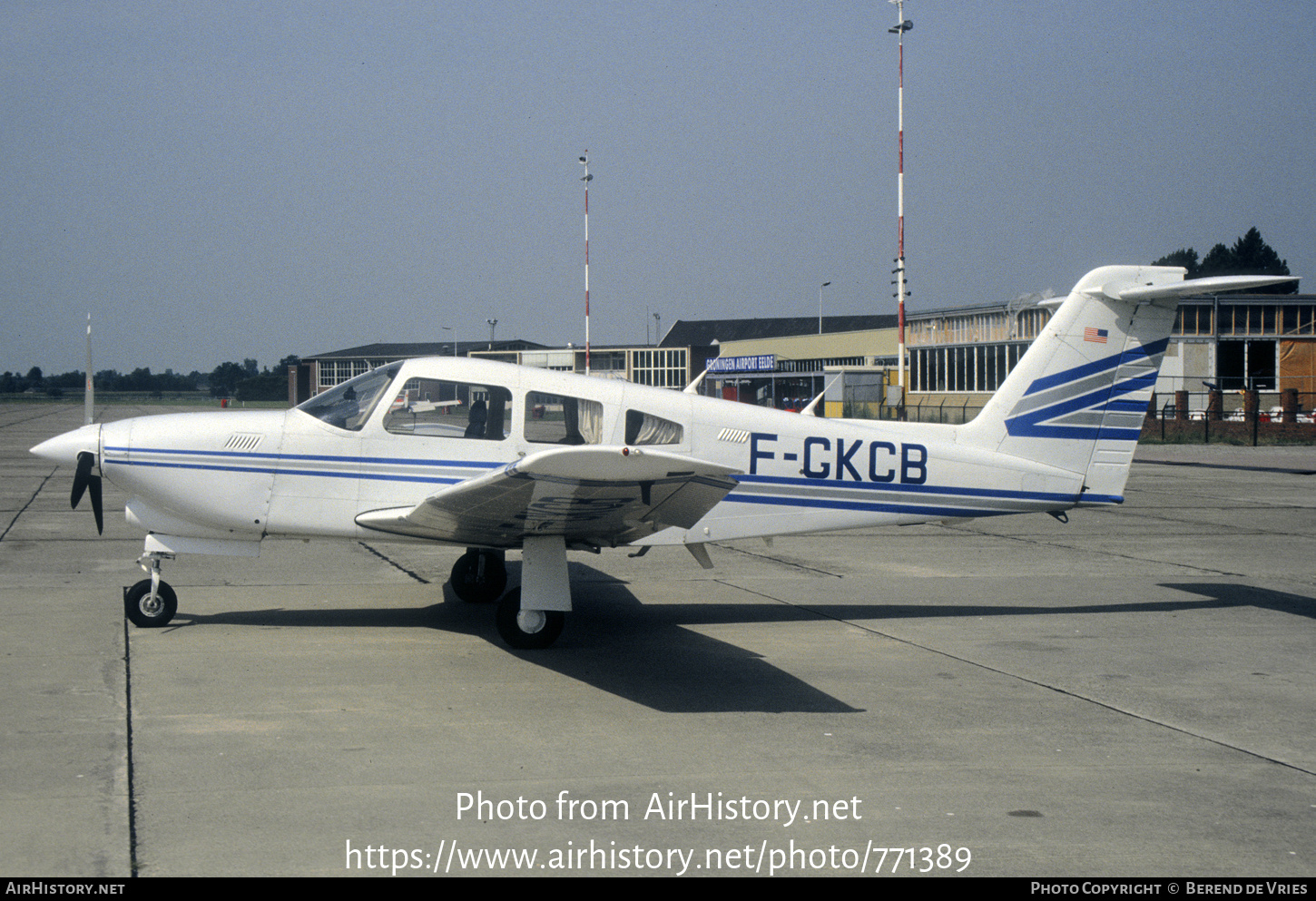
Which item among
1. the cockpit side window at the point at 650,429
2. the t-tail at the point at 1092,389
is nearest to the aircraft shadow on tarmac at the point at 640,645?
the cockpit side window at the point at 650,429

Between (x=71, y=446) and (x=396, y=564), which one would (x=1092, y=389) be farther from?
(x=71, y=446)

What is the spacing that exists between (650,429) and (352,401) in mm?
2256

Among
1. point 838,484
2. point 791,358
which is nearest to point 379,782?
point 838,484

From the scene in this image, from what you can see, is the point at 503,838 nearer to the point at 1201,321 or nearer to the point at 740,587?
the point at 740,587

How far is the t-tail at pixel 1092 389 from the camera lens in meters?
9.07

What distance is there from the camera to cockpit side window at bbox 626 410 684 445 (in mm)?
8156

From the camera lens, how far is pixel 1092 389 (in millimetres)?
9125

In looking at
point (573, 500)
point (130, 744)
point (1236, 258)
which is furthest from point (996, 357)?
point (1236, 258)

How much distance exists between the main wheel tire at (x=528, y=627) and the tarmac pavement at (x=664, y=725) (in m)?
0.17

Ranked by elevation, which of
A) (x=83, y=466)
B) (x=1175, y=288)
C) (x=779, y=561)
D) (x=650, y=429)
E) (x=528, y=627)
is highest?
(x=1175, y=288)

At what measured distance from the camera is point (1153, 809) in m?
4.73

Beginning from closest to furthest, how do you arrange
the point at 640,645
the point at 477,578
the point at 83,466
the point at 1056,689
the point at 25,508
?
1. the point at 1056,689
2. the point at 83,466
3. the point at 640,645
4. the point at 477,578
5. the point at 25,508

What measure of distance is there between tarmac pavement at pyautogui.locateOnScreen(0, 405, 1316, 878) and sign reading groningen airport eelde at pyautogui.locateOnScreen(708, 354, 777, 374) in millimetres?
48111

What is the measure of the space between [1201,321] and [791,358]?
1066 inches
